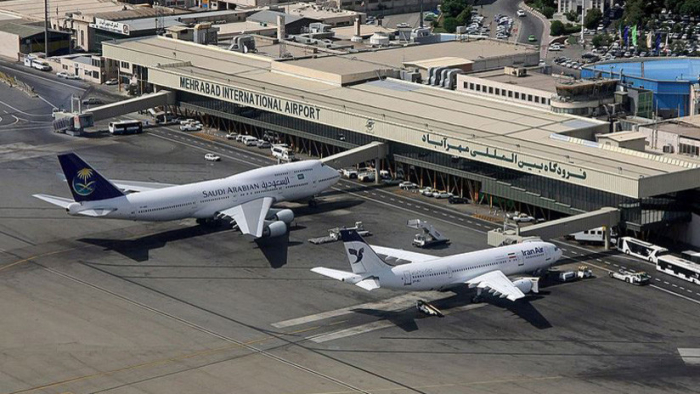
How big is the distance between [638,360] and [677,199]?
126ft

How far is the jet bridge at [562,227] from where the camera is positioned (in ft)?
501

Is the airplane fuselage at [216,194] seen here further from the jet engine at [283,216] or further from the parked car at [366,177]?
the parked car at [366,177]

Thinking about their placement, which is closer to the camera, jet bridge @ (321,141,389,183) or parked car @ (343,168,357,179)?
jet bridge @ (321,141,389,183)

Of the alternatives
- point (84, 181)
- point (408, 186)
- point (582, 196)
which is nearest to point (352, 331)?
point (84, 181)

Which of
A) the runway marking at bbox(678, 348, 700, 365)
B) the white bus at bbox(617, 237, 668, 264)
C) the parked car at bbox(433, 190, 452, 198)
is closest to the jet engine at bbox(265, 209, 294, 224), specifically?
the parked car at bbox(433, 190, 452, 198)

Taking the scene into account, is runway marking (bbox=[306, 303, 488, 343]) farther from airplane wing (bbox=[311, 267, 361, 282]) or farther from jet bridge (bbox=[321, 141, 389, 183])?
jet bridge (bbox=[321, 141, 389, 183])

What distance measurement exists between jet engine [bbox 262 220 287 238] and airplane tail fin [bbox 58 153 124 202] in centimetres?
1820

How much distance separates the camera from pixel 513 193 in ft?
566

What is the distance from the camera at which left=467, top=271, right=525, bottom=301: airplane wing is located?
451 feet

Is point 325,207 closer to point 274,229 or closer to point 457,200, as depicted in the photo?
point 274,229

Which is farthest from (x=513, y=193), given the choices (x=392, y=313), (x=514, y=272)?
(x=392, y=313)

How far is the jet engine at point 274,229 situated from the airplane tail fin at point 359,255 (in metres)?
29.5

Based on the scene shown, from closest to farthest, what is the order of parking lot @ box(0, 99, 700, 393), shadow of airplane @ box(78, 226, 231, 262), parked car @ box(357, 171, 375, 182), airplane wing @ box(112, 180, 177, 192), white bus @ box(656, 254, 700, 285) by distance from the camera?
parking lot @ box(0, 99, 700, 393), white bus @ box(656, 254, 700, 285), shadow of airplane @ box(78, 226, 231, 262), airplane wing @ box(112, 180, 177, 192), parked car @ box(357, 171, 375, 182)

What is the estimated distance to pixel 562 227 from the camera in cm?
15625
